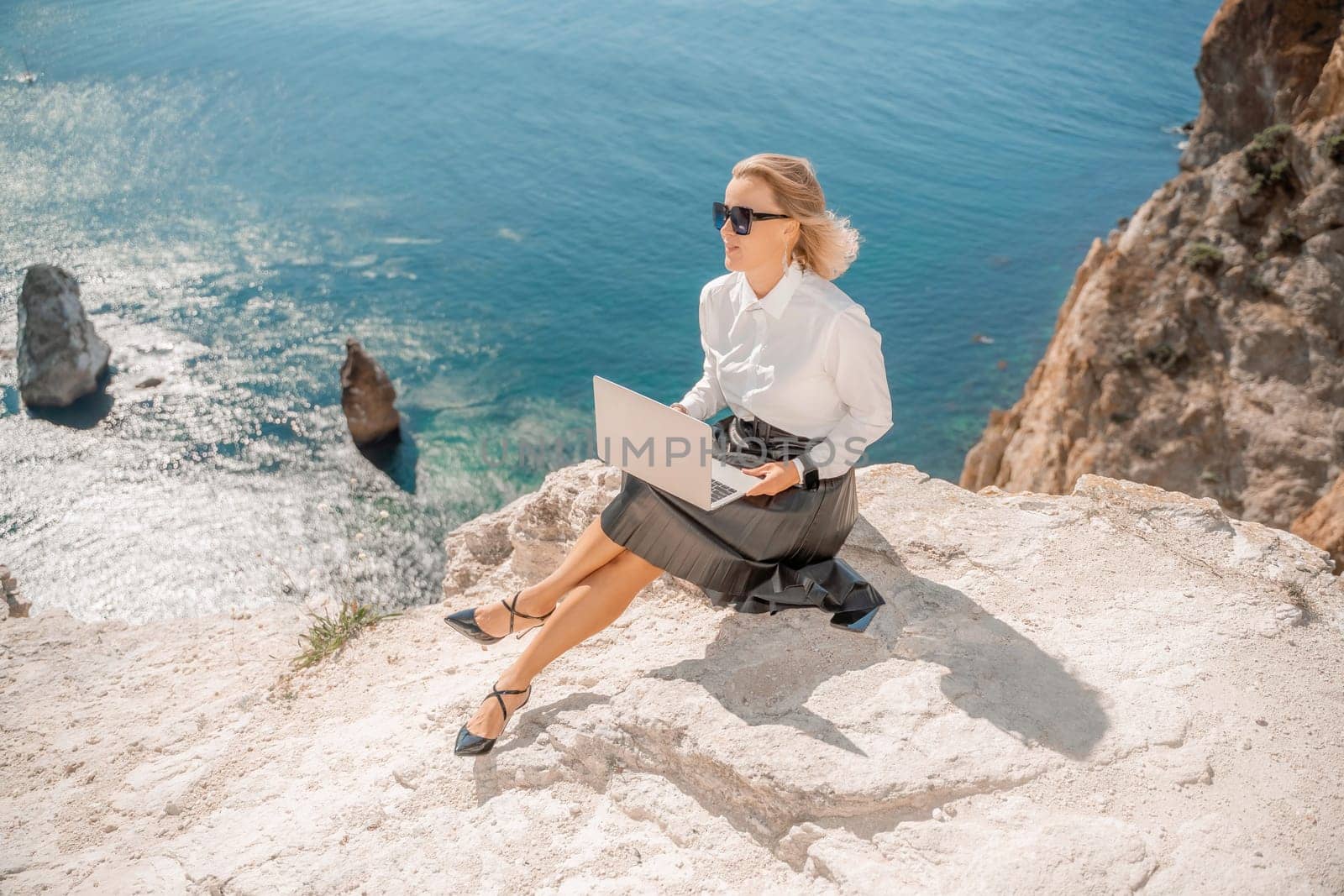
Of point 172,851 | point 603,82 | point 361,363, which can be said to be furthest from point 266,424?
point 603,82

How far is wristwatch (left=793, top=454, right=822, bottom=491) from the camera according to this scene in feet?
14.8

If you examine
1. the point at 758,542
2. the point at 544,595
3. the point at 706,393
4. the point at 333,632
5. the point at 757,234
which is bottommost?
the point at 333,632

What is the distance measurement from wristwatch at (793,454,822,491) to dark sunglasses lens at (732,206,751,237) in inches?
42.5

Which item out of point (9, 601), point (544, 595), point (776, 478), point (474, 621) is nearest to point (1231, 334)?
point (776, 478)

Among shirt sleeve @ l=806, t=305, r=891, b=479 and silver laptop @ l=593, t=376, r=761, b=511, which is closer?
silver laptop @ l=593, t=376, r=761, b=511

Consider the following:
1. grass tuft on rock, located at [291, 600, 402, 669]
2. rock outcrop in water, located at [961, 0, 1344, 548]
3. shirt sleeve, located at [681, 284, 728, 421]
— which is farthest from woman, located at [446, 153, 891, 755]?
rock outcrop in water, located at [961, 0, 1344, 548]

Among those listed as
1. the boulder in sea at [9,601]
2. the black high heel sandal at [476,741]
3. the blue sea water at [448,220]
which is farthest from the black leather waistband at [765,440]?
the blue sea water at [448,220]

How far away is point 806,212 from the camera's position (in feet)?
15.0

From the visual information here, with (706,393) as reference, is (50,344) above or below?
below

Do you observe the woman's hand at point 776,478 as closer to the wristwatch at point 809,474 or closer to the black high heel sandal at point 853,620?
the wristwatch at point 809,474

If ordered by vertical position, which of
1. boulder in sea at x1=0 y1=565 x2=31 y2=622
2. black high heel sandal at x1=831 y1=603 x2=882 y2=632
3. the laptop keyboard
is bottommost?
boulder in sea at x1=0 y1=565 x2=31 y2=622

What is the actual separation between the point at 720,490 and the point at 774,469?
0.31m

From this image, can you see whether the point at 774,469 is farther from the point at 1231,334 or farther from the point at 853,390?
the point at 1231,334

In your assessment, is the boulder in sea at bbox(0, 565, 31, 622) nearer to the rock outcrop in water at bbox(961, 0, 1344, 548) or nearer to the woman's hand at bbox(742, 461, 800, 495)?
the woman's hand at bbox(742, 461, 800, 495)
